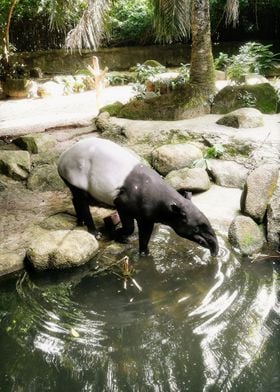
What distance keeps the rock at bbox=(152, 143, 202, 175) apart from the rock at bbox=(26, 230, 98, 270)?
109 inches

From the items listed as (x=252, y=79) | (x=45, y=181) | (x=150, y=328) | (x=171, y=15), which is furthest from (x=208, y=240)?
(x=252, y=79)

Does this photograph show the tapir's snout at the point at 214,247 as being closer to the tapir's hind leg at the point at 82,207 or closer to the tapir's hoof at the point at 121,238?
the tapir's hoof at the point at 121,238

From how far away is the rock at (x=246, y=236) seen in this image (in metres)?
5.19

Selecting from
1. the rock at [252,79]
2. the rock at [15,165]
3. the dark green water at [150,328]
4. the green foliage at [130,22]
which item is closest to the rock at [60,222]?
the dark green water at [150,328]

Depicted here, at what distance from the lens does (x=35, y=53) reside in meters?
19.5

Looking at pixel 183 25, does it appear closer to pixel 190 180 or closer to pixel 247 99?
pixel 247 99

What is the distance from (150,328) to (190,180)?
325 centimetres

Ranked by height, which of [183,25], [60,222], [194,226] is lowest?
[60,222]

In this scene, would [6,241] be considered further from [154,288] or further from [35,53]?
[35,53]

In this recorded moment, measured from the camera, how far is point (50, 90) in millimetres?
16156

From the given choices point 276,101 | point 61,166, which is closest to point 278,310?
point 61,166

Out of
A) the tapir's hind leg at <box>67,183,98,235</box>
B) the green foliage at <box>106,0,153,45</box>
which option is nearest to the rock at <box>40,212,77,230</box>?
the tapir's hind leg at <box>67,183,98,235</box>

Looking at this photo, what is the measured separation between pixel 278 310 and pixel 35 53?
18583 mm

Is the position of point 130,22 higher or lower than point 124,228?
higher
